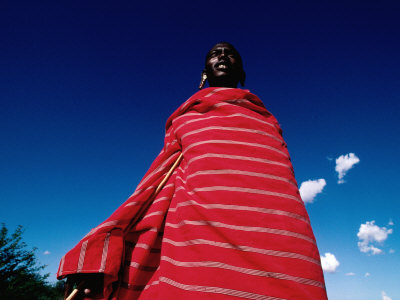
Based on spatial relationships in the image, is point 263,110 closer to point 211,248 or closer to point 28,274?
point 211,248

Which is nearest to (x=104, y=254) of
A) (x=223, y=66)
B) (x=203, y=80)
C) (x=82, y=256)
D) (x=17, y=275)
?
(x=82, y=256)

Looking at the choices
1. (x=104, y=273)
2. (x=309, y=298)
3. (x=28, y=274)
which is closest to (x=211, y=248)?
(x=309, y=298)

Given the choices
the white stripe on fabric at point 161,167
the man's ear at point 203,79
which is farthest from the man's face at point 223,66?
the white stripe on fabric at point 161,167

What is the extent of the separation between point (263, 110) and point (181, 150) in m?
0.70

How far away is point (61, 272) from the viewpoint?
1.28 m

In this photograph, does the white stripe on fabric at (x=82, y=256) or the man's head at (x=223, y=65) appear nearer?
the white stripe on fabric at (x=82, y=256)

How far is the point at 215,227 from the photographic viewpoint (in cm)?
115

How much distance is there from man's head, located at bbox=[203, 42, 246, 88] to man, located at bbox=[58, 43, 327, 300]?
2.22 feet

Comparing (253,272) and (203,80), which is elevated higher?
(203,80)

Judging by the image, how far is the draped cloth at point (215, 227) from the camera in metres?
1.03

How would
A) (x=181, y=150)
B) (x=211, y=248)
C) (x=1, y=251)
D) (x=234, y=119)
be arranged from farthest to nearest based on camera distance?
1. (x=1, y=251)
2. (x=181, y=150)
3. (x=234, y=119)
4. (x=211, y=248)

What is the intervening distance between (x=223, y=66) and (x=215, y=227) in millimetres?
1774

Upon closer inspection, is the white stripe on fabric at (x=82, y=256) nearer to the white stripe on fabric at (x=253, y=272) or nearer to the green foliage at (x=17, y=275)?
the white stripe on fabric at (x=253, y=272)

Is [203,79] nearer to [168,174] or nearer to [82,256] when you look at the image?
[168,174]
